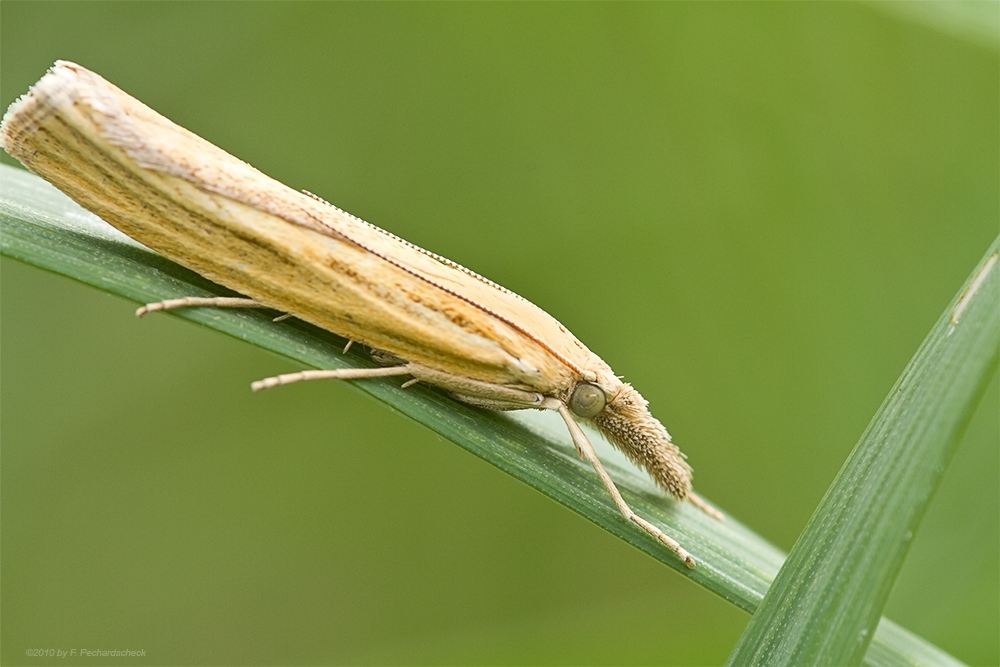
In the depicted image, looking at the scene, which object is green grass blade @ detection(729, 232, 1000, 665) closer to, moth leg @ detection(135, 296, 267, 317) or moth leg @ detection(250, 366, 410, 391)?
moth leg @ detection(250, 366, 410, 391)

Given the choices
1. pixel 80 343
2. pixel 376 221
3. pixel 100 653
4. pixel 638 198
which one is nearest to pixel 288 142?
pixel 376 221

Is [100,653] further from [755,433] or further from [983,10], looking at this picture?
[983,10]

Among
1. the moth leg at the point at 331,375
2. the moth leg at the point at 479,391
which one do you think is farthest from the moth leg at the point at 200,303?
the moth leg at the point at 479,391

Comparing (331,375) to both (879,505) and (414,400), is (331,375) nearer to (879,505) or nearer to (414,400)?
(414,400)

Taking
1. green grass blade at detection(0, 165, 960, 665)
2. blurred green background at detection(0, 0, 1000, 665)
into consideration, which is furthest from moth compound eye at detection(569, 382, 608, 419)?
blurred green background at detection(0, 0, 1000, 665)

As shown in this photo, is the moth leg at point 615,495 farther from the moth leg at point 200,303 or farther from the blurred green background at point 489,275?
the blurred green background at point 489,275

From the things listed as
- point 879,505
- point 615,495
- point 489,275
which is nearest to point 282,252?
point 615,495

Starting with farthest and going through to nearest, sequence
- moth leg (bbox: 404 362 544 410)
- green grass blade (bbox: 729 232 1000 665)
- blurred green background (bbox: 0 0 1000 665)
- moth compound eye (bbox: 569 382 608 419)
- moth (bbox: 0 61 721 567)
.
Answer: blurred green background (bbox: 0 0 1000 665), moth compound eye (bbox: 569 382 608 419), moth leg (bbox: 404 362 544 410), moth (bbox: 0 61 721 567), green grass blade (bbox: 729 232 1000 665)
